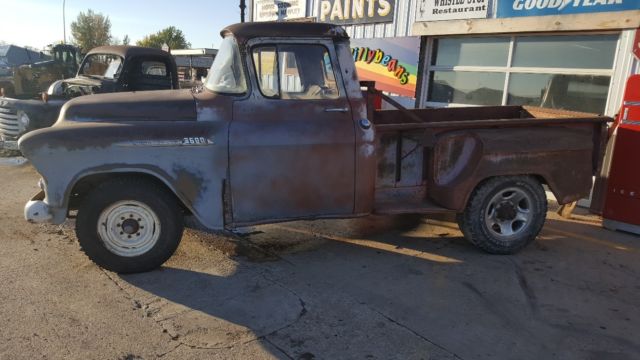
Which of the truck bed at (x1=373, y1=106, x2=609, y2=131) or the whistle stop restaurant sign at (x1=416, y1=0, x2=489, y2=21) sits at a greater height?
the whistle stop restaurant sign at (x1=416, y1=0, x2=489, y2=21)

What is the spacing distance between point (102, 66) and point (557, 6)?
319 inches

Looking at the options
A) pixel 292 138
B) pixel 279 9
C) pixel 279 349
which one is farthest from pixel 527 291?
pixel 279 9

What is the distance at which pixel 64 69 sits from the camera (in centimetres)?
1494

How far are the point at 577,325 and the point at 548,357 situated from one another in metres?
0.64

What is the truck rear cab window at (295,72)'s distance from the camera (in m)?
4.38

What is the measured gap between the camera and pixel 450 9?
878 cm

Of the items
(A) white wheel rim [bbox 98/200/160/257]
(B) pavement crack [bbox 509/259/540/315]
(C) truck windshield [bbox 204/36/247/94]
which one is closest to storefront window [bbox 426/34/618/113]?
(B) pavement crack [bbox 509/259/540/315]

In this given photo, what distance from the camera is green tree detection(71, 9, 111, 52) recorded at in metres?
55.2

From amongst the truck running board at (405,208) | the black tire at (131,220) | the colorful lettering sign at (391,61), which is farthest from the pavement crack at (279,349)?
the colorful lettering sign at (391,61)

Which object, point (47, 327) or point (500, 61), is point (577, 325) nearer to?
point (47, 327)

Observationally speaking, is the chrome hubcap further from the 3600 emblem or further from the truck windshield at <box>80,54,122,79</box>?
the truck windshield at <box>80,54,122,79</box>

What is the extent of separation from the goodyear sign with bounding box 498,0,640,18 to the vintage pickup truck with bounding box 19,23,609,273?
2.78 metres

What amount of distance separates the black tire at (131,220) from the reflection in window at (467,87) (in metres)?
6.32

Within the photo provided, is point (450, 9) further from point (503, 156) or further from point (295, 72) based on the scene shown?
point (295, 72)
